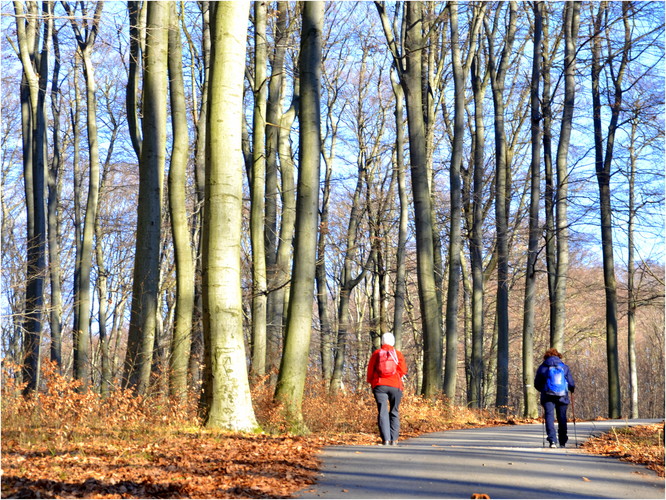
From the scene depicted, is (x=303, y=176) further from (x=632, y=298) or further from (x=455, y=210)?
(x=632, y=298)

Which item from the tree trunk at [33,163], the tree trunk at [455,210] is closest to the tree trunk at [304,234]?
the tree trunk at [33,163]

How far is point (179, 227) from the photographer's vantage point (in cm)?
1691

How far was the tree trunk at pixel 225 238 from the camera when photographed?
11.4 metres

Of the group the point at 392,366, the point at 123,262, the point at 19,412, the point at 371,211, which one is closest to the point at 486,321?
the point at 371,211

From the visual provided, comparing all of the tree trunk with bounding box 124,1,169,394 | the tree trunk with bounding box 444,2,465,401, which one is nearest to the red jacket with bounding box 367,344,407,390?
the tree trunk with bounding box 124,1,169,394

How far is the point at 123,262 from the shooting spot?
42.8 m

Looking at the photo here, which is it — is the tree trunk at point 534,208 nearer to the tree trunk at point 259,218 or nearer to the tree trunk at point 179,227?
the tree trunk at point 259,218

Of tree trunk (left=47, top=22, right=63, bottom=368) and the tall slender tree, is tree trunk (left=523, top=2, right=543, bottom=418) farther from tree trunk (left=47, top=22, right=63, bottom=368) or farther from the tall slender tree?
tree trunk (left=47, top=22, right=63, bottom=368)

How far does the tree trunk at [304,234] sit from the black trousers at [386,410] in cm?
152

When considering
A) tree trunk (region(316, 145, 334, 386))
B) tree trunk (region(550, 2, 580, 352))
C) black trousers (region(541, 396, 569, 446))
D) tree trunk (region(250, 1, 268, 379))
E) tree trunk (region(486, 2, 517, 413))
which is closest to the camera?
black trousers (region(541, 396, 569, 446))

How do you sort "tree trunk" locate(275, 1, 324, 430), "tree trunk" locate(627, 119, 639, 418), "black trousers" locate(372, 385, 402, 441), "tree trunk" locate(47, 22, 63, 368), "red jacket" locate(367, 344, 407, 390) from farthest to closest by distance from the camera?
"tree trunk" locate(627, 119, 639, 418) → "tree trunk" locate(47, 22, 63, 368) → "tree trunk" locate(275, 1, 324, 430) → "red jacket" locate(367, 344, 407, 390) → "black trousers" locate(372, 385, 402, 441)

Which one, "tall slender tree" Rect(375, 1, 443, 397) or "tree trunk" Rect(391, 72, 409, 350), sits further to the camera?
"tree trunk" Rect(391, 72, 409, 350)

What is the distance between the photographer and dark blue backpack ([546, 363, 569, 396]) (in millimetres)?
12547

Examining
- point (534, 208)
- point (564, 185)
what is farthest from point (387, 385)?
point (564, 185)
